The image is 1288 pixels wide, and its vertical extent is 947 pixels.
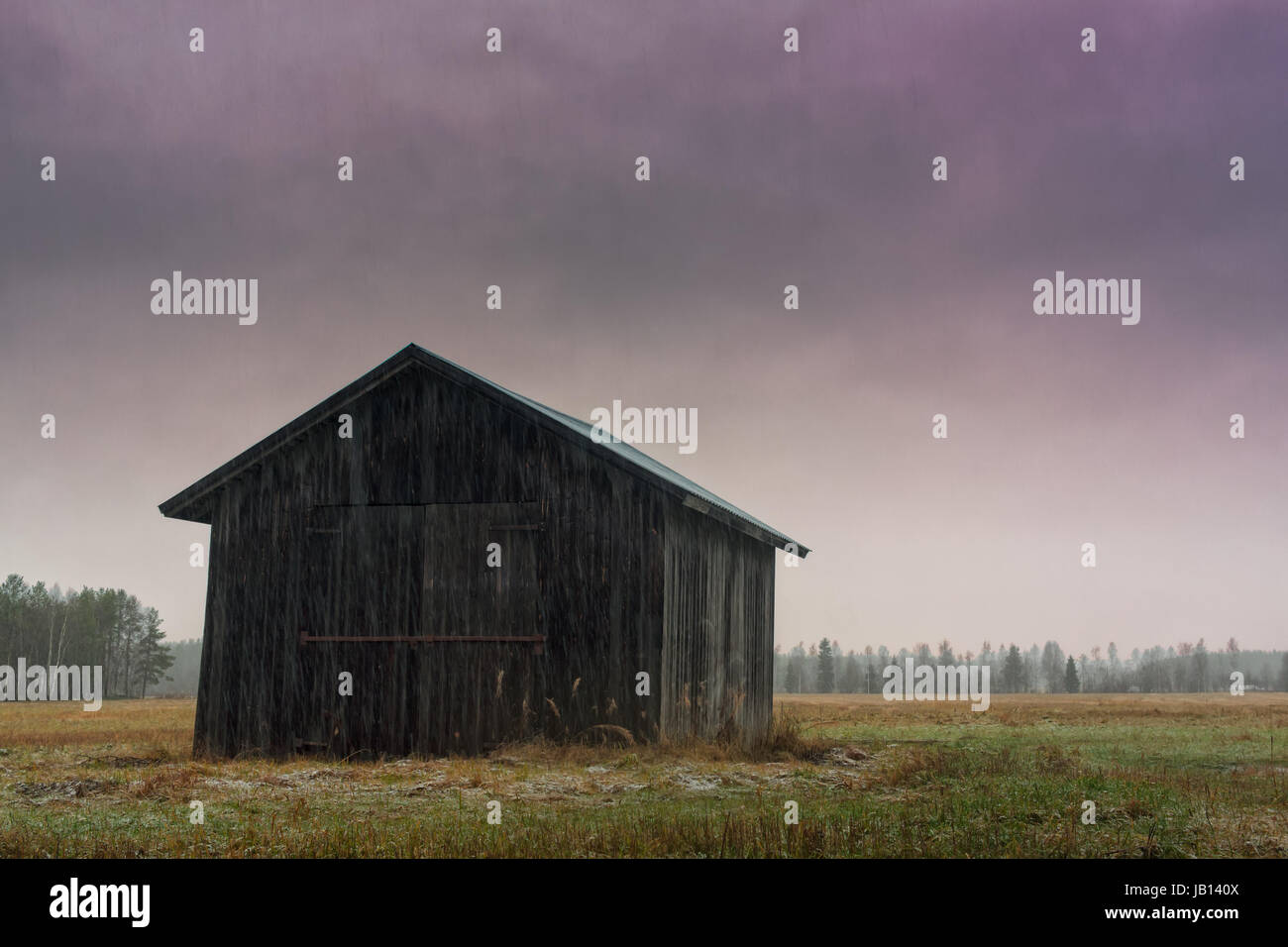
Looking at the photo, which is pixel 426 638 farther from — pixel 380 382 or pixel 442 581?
pixel 380 382

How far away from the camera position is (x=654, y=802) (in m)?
11.9

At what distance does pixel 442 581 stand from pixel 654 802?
6821mm

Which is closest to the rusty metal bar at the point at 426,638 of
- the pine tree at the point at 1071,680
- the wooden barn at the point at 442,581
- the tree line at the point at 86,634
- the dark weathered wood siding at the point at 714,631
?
the wooden barn at the point at 442,581

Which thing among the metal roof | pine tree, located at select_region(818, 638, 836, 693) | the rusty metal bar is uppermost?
the metal roof

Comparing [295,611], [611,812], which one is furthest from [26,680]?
[611,812]

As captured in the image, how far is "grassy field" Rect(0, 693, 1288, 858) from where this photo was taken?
29.9ft

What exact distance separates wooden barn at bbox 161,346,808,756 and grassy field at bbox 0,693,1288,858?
0.94 meters

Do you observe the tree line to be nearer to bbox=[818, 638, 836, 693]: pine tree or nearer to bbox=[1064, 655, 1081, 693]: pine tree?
bbox=[818, 638, 836, 693]: pine tree

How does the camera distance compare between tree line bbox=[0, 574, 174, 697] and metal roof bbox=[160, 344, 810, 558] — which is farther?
tree line bbox=[0, 574, 174, 697]

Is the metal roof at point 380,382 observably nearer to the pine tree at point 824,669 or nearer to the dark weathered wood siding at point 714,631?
the dark weathered wood siding at point 714,631

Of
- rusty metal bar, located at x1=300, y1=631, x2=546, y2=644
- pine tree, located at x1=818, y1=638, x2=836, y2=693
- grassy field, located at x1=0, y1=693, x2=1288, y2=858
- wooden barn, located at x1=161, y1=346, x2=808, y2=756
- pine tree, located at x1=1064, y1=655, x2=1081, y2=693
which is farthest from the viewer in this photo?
pine tree, located at x1=818, y1=638, x2=836, y2=693

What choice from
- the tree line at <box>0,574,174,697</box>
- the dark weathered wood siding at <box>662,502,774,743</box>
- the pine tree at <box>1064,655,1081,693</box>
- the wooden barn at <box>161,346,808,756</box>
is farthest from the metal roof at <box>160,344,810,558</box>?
the pine tree at <box>1064,655,1081,693</box>

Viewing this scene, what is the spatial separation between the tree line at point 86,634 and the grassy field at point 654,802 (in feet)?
266
